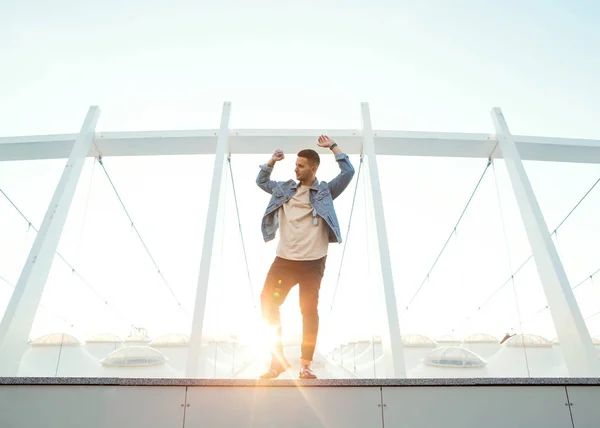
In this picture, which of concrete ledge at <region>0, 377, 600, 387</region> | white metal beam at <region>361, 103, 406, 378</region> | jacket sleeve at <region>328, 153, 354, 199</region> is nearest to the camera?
concrete ledge at <region>0, 377, 600, 387</region>

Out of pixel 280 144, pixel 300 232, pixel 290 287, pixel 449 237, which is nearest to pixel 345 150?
pixel 280 144

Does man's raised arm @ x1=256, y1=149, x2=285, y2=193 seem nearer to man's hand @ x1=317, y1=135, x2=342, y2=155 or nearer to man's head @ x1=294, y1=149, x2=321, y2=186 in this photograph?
man's head @ x1=294, y1=149, x2=321, y2=186

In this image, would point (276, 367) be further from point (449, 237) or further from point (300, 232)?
point (449, 237)

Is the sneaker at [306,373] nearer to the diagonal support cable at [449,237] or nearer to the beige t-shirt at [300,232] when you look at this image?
the beige t-shirt at [300,232]

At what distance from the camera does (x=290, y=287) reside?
7.21ft

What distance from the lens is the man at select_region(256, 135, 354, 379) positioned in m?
2.12

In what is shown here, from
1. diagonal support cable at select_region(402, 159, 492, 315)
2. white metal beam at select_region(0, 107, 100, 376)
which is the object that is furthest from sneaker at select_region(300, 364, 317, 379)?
diagonal support cable at select_region(402, 159, 492, 315)

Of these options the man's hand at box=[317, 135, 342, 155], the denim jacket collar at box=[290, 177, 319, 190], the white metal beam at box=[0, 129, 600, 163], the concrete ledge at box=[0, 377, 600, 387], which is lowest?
the concrete ledge at box=[0, 377, 600, 387]

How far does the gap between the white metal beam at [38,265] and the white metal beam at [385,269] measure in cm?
271

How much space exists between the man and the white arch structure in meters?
0.98

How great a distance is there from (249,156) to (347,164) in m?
1.98

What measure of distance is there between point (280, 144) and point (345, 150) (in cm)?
65

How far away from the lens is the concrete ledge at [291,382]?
1562 millimetres

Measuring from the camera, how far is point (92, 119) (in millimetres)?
3887
